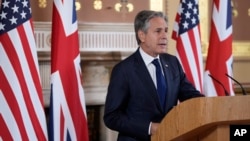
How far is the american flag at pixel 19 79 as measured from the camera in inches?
113

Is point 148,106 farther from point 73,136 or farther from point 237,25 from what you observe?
point 237,25

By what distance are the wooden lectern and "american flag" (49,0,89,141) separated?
4.61ft

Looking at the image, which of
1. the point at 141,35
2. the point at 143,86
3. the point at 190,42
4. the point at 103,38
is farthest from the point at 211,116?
the point at 103,38

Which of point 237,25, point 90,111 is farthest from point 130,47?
point 237,25

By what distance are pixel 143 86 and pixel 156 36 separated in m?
0.24

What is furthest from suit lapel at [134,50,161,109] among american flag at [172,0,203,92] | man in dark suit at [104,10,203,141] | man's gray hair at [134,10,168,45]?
american flag at [172,0,203,92]

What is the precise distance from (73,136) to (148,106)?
0.96 m

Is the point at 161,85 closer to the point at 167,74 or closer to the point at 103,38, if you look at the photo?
the point at 167,74

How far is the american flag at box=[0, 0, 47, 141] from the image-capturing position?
288 centimetres

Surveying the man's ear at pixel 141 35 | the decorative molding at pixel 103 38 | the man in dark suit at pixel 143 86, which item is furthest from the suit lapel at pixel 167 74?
the decorative molding at pixel 103 38

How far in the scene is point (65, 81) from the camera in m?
3.10

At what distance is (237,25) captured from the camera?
4871 millimetres

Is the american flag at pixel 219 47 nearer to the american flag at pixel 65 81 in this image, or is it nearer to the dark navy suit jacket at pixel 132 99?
the american flag at pixel 65 81

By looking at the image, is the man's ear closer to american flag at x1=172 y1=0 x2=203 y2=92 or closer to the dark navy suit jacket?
the dark navy suit jacket
